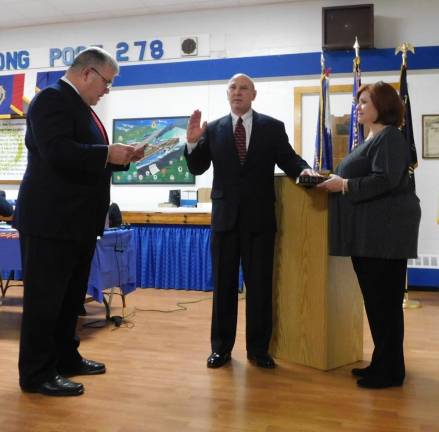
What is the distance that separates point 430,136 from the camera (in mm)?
5402

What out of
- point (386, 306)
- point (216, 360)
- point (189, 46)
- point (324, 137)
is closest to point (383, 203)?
point (386, 306)

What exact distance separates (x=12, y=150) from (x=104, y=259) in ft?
12.7

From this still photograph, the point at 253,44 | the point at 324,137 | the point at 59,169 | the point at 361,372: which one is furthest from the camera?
the point at 253,44

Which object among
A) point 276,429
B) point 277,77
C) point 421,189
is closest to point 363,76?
point 277,77

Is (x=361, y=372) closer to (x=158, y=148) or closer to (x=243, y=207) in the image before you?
(x=243, y=207)

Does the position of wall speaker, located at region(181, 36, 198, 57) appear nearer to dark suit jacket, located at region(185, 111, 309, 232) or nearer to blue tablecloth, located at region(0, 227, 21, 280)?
Result: blue tablecloth, located at region(0, 227, 21, 280)

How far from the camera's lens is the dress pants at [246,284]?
8.27ft

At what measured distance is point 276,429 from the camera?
179 centimetres

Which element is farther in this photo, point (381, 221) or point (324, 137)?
point (324, 137)

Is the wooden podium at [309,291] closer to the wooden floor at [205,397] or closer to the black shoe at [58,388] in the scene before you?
the wooden floor at [205,397]

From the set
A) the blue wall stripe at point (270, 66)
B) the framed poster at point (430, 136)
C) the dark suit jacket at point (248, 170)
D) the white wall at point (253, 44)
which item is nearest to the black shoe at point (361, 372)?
the dark suit jacket at point (248, 170)

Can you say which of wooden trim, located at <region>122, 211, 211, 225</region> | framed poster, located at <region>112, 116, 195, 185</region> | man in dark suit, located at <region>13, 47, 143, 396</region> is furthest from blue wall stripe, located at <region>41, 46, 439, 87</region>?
man in dark suit, located at <region>13, 47, 143, 396</region>

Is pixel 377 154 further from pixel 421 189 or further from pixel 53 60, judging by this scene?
pixel 53 60

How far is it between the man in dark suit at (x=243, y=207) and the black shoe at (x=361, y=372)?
1.30 ft
